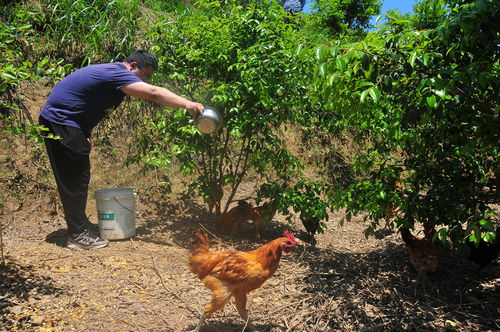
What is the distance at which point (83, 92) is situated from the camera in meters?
4.07

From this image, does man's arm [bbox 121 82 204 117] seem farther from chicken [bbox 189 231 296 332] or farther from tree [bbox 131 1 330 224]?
chicken [bbox 189 231 296 332]

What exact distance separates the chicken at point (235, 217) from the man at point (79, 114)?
1736mm

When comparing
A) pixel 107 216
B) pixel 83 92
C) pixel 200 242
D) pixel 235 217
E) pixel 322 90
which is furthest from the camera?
pixel 235 217

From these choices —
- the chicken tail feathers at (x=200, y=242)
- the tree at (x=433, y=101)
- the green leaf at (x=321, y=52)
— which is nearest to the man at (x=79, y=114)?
the chicken tail feathers at (x=200, y=242)

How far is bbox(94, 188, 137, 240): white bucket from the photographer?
4.59m

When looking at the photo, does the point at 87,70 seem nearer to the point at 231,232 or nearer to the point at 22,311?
the point at 22,311

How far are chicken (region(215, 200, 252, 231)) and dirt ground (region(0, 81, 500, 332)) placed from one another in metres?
0.21

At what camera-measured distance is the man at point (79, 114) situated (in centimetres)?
402

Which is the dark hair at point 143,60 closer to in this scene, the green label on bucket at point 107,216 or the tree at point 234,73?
the tree at point 234,73

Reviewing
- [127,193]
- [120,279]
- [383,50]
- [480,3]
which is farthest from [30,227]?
[480,3]

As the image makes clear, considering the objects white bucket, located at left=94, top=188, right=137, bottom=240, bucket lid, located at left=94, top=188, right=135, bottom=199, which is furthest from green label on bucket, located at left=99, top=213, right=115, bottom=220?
bucket lid, located at left=94, top=188, right=135, bottom=199

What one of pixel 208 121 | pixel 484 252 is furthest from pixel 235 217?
pixel 484 252

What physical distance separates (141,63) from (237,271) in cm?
266

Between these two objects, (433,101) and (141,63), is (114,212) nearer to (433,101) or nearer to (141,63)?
(141,63)
